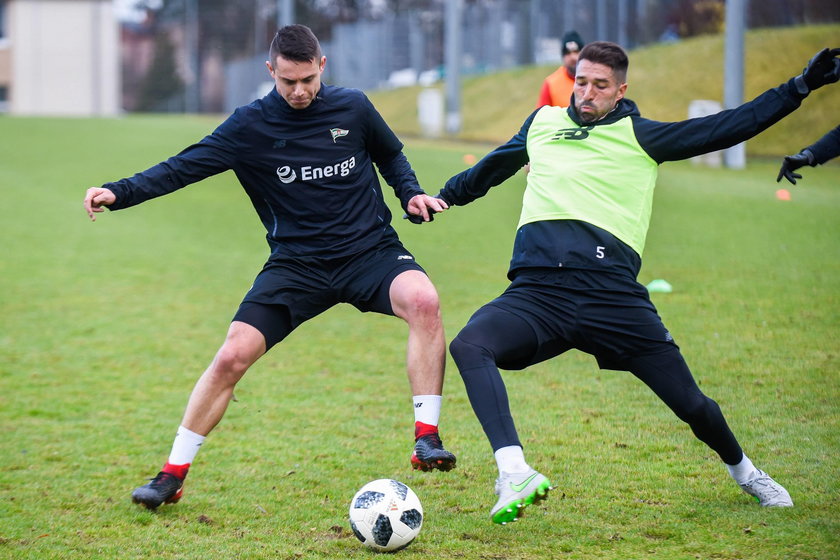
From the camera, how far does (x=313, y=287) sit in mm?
5633

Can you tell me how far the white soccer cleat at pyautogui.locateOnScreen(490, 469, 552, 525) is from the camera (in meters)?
4.43

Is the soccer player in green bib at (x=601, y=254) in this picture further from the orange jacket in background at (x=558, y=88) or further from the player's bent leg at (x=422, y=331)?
the orange jacket in background at (x=558, y=88)

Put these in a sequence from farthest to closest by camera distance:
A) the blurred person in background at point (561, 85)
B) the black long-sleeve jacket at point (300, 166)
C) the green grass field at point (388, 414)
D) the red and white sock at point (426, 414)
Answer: the blurred person in background at point (561, 85)
the black long-sleeve jacket at point (300, 166)
the red and white sock at point (426, 414)
the green grass field at point (388, 414)

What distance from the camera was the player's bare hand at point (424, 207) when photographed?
5.58 m

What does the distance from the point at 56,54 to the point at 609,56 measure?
63.2 m

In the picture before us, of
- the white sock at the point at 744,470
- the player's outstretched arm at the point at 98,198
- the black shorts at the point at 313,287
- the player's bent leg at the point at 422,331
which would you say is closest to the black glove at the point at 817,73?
the white sock at the point at 744,470

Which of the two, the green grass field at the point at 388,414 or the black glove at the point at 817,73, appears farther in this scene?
the green grass field at the point at 388,414

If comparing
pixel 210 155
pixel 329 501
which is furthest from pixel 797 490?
pixel 210 155

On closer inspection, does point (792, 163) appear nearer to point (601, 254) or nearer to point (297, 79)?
point (601, 254)

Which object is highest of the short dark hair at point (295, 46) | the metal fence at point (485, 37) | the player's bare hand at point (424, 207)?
the metal fence at point (485, 37)

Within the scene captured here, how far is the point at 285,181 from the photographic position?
5.66 m

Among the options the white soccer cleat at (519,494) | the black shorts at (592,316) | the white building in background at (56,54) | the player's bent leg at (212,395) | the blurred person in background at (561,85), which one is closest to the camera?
the white soccer cleat at (519,494)

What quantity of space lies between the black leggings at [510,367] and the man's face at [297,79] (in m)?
1.50

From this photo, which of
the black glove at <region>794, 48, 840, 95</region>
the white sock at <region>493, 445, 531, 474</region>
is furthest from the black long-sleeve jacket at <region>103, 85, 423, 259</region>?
the black glove at <region>794, 48, 840, 95</region>
